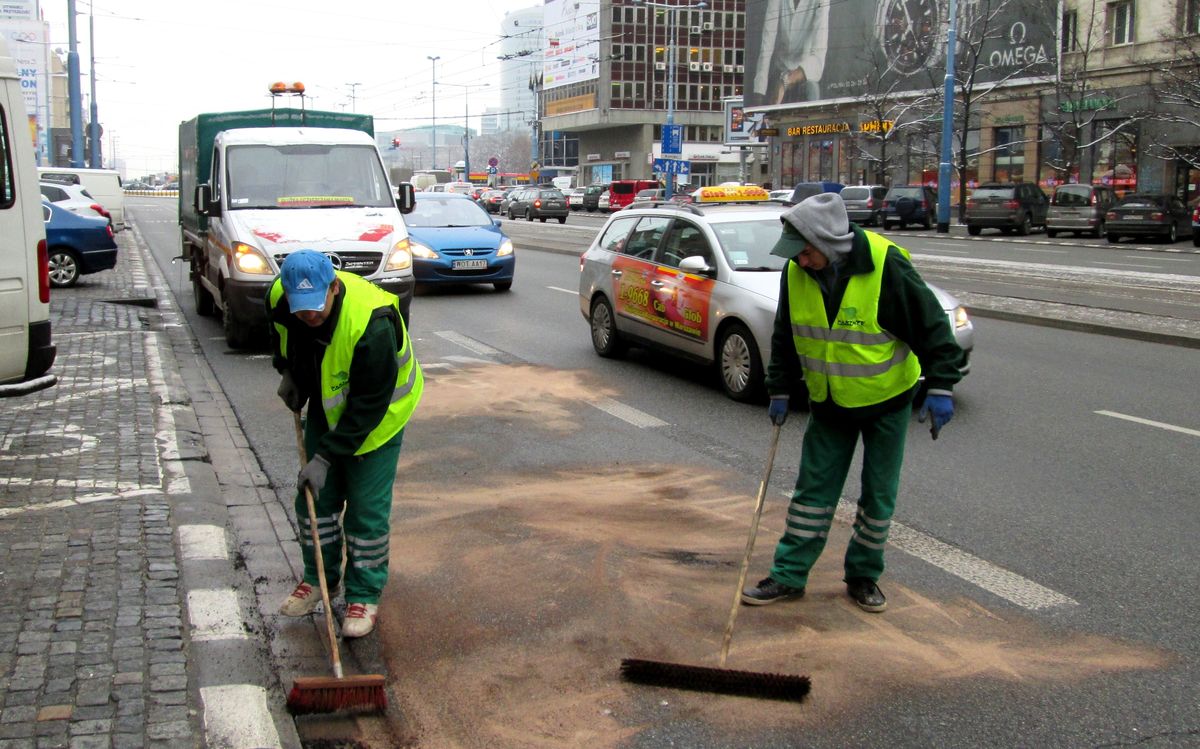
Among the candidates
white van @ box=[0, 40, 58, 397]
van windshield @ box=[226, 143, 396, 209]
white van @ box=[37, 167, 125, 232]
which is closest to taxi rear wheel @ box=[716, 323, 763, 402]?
white van @ box=[0, 40, 58, 397]

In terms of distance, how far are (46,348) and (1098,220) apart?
1292 inches

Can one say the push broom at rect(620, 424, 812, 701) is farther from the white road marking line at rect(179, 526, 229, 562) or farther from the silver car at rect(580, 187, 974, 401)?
the silver car at rect(580, 187, 974, 401)

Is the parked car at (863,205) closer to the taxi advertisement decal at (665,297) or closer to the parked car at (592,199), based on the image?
the parked car at (592,199)

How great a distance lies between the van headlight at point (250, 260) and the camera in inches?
460

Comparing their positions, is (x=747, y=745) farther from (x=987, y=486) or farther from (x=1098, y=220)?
(x=1098, y=220)

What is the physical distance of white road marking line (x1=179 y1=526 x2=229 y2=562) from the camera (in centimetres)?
533

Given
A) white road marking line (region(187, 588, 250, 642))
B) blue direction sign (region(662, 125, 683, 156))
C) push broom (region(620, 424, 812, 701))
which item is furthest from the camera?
blue direction sign (region(662, 125, 683, 156))

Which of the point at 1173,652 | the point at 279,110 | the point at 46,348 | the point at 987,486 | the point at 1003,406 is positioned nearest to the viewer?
the point at 1173,652

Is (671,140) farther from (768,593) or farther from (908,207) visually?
(768,593)

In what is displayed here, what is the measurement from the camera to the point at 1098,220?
34.5 meters

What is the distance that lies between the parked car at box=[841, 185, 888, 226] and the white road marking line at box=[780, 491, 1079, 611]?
36.1 m

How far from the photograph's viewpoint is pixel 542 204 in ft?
170

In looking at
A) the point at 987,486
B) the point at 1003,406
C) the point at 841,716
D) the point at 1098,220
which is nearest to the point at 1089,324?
the point at 1003,406

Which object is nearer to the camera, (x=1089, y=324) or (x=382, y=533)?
(x=382, y=533)
